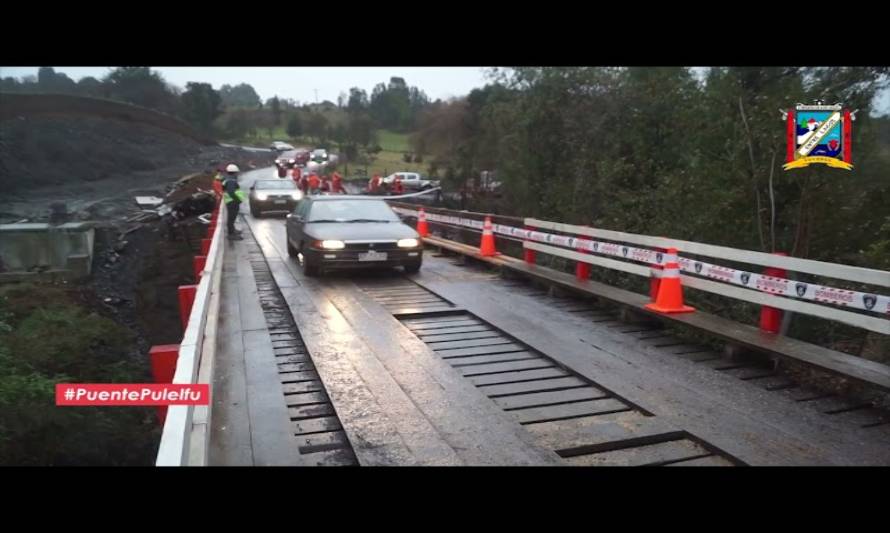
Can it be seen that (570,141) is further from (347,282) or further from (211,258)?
(211,258)

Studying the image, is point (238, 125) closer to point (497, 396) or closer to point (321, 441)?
point (497, 396)

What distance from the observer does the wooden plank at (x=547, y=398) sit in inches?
196

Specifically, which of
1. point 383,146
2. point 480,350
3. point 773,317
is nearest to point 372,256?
point 480,350

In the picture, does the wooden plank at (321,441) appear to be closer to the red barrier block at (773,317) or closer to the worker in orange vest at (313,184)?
the red barrier block at (773,317)

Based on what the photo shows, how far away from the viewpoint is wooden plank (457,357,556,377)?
18.9 ft

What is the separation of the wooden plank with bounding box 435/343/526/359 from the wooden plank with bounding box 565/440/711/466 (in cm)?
235

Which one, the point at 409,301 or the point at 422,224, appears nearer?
the point at 409,301

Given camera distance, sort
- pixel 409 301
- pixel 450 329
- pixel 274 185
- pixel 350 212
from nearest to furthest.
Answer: pixel 450 329 → pixel 409 301 → pixel 350 212 → pixel 274 185

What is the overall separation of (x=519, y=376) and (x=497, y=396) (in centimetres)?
57

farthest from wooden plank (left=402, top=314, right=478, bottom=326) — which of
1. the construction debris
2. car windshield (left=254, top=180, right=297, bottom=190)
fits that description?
the construction debris

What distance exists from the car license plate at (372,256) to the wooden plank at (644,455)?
21.8 feet

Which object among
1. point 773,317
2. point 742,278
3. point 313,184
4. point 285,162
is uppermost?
point 285,162

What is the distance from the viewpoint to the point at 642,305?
7.44m

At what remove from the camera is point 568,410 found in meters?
4.86
